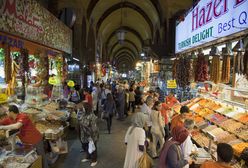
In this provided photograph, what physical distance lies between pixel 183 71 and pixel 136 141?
10.6ft

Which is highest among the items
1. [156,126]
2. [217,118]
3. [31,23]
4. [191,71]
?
[31,23]

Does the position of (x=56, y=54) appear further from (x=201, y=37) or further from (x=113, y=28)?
(x=113, y=28)

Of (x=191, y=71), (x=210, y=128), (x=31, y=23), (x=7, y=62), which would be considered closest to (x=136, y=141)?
(x=210, y=128)

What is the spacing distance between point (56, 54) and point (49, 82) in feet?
6.28

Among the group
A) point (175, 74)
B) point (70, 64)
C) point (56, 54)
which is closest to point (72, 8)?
point (70, 64)

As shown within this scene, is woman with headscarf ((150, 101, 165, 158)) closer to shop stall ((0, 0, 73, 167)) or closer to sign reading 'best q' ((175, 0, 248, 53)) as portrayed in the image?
sign reading 'best q' ((175, 0, 248, 53))

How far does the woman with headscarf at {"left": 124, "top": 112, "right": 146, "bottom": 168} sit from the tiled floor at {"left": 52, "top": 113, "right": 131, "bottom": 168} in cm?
196

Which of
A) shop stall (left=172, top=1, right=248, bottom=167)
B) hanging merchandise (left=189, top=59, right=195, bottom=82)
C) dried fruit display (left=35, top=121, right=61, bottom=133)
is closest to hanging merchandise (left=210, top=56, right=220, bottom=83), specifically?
shop stall (left=172, top=1, right=248, bottom=167)

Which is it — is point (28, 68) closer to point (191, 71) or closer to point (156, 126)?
point (156, 126)

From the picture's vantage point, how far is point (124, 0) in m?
22.0

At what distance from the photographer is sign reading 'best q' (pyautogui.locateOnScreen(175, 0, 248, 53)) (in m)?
4.38

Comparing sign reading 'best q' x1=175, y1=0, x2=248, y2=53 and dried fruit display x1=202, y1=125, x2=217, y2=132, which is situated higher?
sign reading 'best q' x1=175, y1=0, x2=248, y2=53

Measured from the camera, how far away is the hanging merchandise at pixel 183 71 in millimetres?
7266

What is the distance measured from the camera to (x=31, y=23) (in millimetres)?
7227
